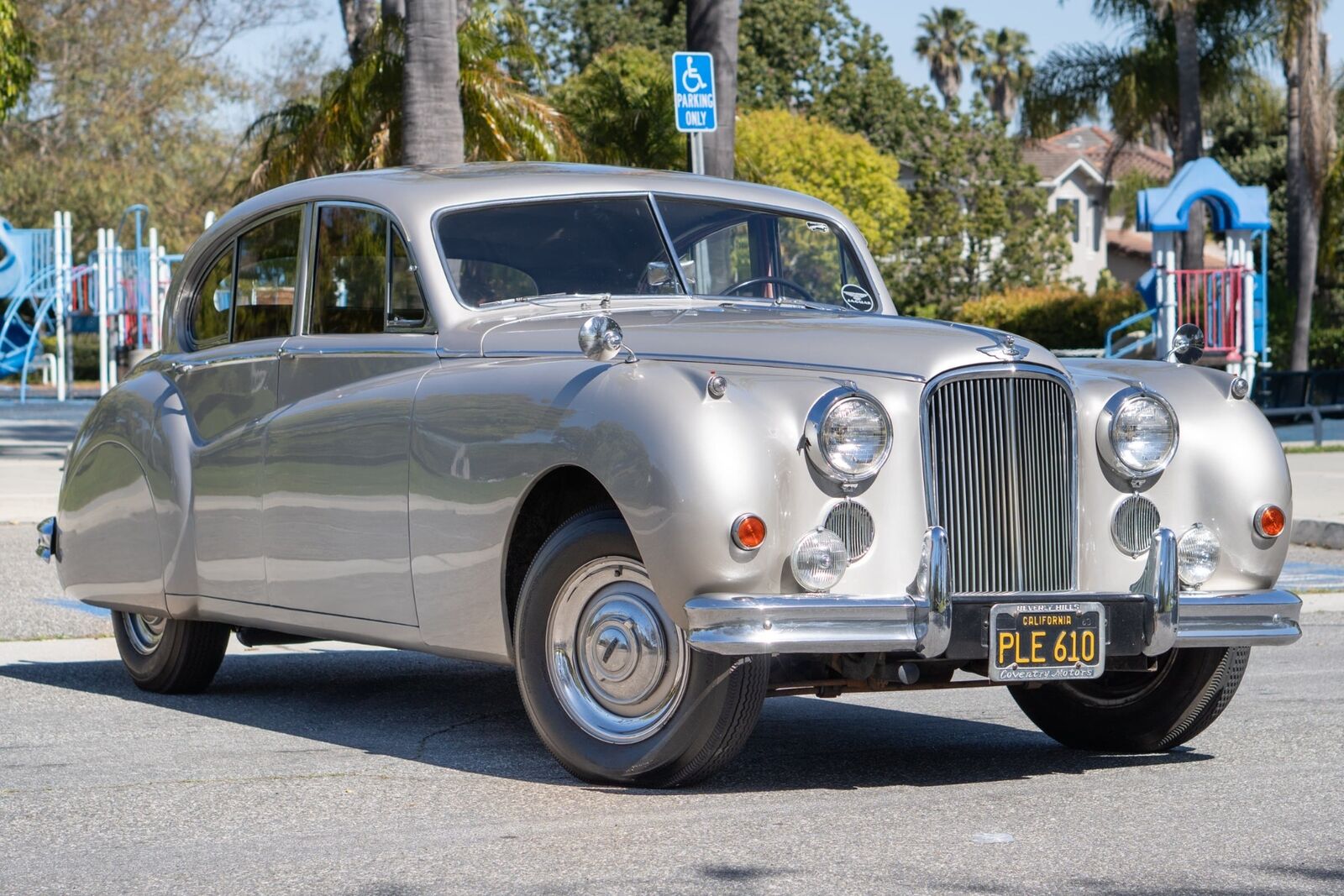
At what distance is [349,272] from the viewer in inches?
277

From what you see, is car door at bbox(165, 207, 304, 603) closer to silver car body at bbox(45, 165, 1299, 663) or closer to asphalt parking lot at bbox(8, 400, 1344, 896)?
silver car body at bbox(45, 165, 1299, 663)

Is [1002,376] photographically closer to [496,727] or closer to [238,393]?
[496,727]

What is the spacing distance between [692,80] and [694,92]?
91 mm

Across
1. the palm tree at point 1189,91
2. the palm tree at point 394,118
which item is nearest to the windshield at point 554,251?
the palm tree at point 394,118

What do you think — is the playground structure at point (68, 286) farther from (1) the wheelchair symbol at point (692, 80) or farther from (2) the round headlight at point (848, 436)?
(2) the round headlight at point (848, 436)

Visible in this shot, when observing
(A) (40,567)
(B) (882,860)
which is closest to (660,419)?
(B) (882,860)

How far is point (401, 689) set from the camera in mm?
8039

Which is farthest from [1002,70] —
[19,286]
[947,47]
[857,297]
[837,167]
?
[857,297]

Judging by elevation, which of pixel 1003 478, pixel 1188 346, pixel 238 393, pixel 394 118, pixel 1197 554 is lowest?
pixel 1197 554

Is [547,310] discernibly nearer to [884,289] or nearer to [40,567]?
[884,289]

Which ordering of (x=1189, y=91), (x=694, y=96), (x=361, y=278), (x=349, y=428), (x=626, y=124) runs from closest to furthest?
(x=349, y=428), (x=361, y=278), (x=694, y=96), (x=626, y=124), (x=1189, y=91)

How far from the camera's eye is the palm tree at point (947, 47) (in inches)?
3467

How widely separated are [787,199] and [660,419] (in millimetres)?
2405

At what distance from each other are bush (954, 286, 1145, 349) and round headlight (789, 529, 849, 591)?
34925 millimetres
